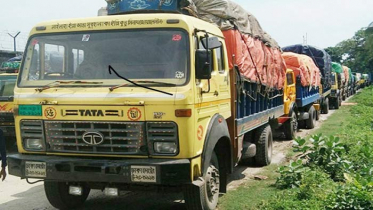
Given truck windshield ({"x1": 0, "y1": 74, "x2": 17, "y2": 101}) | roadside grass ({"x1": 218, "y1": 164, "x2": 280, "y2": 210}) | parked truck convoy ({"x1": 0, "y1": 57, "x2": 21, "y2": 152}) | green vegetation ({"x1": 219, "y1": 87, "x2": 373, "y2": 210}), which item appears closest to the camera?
green vegetation ({"x1": 219, "y1": 87, "x2": 373, "y2": 210})

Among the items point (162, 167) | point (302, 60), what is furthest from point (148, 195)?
point (302, 60)

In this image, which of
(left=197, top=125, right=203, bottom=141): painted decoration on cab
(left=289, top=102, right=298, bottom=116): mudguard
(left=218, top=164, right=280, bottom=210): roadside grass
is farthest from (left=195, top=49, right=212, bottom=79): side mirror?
(left=289, top=102, right=298, bottom=116): mudguard

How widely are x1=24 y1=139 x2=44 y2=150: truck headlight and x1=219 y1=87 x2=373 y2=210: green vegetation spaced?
2.58 metres

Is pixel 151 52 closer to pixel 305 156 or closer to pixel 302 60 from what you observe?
pixel 305 156

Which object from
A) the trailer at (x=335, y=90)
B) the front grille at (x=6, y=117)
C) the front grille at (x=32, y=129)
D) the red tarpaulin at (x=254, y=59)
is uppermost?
the red tarpaulin at (x=254, y=59)

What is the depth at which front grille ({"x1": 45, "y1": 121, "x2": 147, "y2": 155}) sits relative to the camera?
4.73 metres

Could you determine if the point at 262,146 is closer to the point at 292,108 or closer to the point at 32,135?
the point at 292,108

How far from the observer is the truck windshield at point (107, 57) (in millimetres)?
4906

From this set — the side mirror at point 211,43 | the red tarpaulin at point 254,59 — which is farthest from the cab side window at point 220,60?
the side mirror at point 211,43

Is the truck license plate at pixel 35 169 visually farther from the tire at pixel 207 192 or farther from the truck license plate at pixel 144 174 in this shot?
the tire at pixel 207 192

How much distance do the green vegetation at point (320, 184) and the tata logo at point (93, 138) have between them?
218 cm

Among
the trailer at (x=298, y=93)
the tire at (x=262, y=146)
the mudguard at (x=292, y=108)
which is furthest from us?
the trailer at (x=298, y=93)

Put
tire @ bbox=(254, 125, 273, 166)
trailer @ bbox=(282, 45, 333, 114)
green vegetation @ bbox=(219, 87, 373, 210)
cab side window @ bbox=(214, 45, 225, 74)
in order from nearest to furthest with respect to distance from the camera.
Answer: green vegetation @ bbox=(219, 87, 373, 210) < cab side window @ bbox=(214, 45, 225, 74) < tire @ bbox=(254, 125, 273, 166) < trailer @ bbox=(282, 45, 333, 114)

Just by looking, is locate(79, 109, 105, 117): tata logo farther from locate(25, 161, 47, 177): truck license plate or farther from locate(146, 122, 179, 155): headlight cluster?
locate(25, 161, 47, 177): truck license plate
